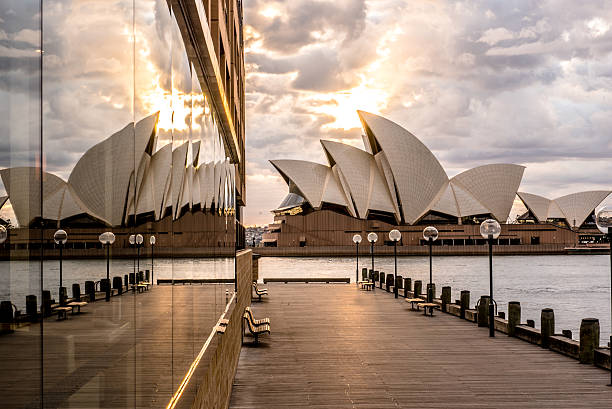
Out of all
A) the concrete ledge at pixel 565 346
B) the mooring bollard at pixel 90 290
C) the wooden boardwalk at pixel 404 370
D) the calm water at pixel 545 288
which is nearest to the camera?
the mooring bollard at pixel 90 290

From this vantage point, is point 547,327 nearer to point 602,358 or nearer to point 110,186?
point 602,358

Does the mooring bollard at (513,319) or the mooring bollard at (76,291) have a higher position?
the mooring bollard at (76,291)

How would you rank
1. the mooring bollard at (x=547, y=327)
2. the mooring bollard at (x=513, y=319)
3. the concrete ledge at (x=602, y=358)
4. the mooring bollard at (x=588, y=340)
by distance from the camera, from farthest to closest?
the mooring bollard at (x=513, y=319)
the mooring bollard at (x=547, y=327)
the mooring bollard at (x=588, y=340)
the concrete ledge at (x=602, y=358)

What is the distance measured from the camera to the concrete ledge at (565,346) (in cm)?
914

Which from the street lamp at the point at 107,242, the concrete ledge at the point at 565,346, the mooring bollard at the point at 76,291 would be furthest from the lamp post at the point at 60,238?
the concrete ledge at the point at 565,346

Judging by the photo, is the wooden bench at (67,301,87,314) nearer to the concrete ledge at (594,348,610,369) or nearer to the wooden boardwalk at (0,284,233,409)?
the wooden boardwalk at (0,284,233,409)

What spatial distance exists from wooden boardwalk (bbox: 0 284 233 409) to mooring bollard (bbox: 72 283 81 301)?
0.11 feet

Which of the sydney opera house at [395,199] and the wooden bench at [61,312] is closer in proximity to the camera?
the wooden bench at [61,312]

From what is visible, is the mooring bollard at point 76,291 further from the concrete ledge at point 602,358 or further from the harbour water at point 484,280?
the concrete ledge at point 602,358

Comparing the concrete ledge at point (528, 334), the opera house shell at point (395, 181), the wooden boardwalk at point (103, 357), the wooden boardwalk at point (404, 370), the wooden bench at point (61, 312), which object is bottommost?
the wooden boardwalk at point (404, 370)

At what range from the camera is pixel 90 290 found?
1.26 meters

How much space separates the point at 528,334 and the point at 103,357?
10419 mm

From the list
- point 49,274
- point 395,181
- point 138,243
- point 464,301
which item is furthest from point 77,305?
point 395,181

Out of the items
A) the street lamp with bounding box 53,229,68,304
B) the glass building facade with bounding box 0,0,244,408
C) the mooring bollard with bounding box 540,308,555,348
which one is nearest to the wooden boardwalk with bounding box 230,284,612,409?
the mooring bollard with bounding box 540,308,555,348
